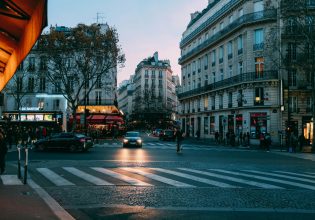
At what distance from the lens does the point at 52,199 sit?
9.38m

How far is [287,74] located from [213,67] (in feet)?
50.7

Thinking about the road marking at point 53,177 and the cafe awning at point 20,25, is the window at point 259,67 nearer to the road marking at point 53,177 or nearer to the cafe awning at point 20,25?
the road marking at point 53,177

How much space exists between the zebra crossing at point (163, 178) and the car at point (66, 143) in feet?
36.6

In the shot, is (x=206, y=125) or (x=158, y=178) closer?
(x=158, y=178)

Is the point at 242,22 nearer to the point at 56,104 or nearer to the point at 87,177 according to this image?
the point at 56,104

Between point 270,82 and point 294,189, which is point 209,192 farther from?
point 270,82

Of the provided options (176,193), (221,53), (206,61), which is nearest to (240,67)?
(221,53)

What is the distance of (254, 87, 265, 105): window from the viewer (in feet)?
153

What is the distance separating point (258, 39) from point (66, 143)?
1157 inches

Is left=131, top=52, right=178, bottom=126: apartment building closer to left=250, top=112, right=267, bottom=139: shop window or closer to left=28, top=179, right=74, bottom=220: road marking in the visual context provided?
left=250, top=112, right=267, bottom=139: shop window

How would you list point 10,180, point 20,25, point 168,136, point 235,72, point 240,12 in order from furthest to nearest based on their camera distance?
1. point 168,136
2. point 235,72
3. point 240,12
4. point 10,180
5. point 20,25

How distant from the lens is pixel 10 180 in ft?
41.1

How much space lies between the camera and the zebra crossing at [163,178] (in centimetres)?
1216

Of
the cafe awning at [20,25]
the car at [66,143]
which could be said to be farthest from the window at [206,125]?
the cafe awning at [20,25]
